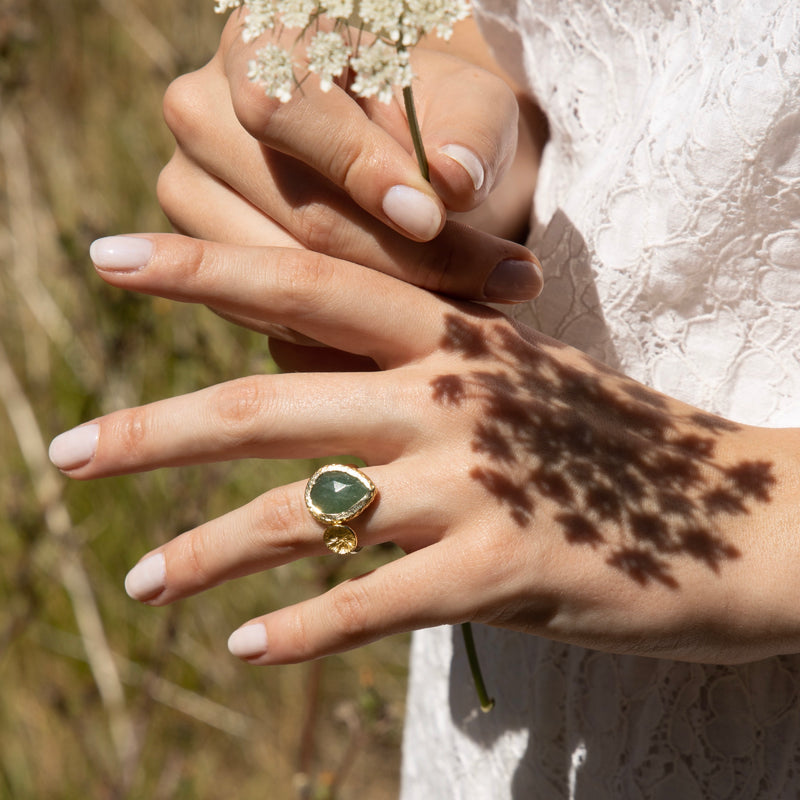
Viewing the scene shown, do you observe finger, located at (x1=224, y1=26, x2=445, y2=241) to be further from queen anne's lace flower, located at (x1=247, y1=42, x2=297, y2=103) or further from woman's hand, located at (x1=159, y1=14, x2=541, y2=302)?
queen anne's lace flower, located at (x1=247, y1=42, x2=297, y2=103)

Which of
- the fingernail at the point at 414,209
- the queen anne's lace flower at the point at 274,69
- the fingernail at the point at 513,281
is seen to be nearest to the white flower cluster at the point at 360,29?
the queen anne's lace flower at the point at 274,69

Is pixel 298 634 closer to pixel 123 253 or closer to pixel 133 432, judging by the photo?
pixel 133 432

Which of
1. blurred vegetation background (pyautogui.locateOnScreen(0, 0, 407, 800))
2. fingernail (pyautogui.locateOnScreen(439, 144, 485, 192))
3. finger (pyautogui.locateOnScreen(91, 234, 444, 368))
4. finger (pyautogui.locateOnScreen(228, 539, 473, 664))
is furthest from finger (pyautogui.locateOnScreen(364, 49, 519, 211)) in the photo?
blurred vegetation background (pyautogui.locateOnScreen(0, 0, 407, 800))

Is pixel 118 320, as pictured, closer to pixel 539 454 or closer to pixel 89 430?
pixel 89 430

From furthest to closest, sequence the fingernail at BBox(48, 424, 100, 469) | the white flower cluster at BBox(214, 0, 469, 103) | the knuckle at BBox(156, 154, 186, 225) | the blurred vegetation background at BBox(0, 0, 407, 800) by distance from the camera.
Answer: the blurred vegetation background at BBox(0, 0, 407, 800)
the knuckle at BBox(156, 154, 186, 225)
the fingernail at BBox(48, 424, 100, 469)
the white flower cluster at BBox(214, 0, 469, 103)

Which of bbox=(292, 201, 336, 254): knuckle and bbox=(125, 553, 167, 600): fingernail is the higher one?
bbox=(292, 201, 336, 254): knuckle

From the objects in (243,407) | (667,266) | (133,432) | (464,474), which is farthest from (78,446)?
(667,266)
